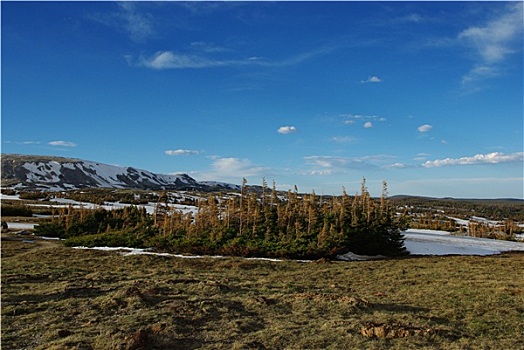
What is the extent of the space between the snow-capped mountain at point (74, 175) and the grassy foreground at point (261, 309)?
81.5m

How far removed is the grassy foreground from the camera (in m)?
6.04

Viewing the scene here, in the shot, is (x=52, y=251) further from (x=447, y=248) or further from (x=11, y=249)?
(x=447, y=248)

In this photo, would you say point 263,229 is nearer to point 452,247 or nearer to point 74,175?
point 452,247

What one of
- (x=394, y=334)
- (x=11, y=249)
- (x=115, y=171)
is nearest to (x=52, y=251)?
(x=11, y=249)

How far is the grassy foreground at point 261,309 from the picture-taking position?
6.04 metres

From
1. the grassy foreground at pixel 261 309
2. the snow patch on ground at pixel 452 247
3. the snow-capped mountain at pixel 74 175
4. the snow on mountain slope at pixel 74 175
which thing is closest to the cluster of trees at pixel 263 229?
the snow patch on ground at pixel 452 247

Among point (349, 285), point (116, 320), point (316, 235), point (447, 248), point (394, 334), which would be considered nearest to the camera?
point (394, 334)

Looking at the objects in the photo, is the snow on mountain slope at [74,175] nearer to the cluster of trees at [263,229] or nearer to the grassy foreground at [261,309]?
the cluster of trees at [263,229]

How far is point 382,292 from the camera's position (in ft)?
33.0

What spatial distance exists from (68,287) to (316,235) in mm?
12208

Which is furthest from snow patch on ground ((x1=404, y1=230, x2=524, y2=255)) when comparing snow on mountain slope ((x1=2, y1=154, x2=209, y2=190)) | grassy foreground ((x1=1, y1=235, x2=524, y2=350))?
snow on mountain slope ((x1=2, y1=154, x2=209, y2=190))

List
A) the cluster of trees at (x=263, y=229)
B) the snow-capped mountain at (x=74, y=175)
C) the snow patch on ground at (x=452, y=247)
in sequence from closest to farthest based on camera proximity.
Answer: the cluster of trees at (x=263, y=229)
the snow patch on ground at (x=452, y=247)
the snow-capped mountain at (x=74, y=175)

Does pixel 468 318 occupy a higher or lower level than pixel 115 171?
lower

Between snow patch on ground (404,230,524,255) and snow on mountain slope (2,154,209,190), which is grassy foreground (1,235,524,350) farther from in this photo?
snow on mountain slope (2,154,209,190)
